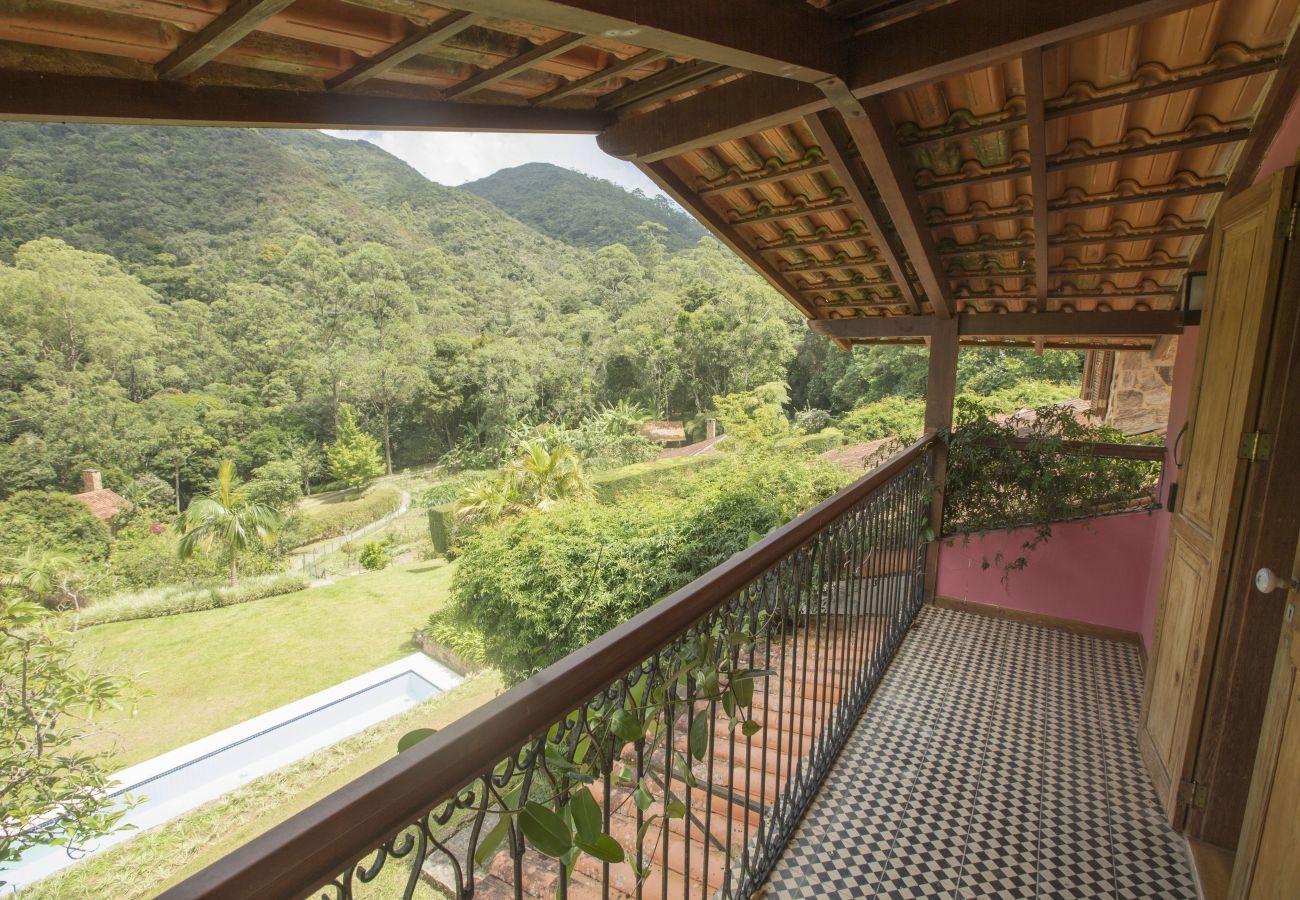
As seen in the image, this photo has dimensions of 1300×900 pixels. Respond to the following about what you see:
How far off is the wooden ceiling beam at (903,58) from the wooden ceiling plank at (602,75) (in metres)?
0.24

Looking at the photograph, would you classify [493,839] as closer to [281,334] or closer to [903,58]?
[903,58]

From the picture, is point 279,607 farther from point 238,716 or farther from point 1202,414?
point 1202,414

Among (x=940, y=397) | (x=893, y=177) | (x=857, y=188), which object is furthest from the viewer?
(x=940, y=397)

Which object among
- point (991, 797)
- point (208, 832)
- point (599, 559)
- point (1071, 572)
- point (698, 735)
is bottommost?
point (208, 832)

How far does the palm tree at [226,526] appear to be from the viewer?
1572cm

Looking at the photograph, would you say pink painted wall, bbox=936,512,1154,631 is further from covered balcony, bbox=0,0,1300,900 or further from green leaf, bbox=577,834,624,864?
green leaf, bbox=577,834,624,864

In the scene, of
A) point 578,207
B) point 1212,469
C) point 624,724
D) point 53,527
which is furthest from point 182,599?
point 578,207

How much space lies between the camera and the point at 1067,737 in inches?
101

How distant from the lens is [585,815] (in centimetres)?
89

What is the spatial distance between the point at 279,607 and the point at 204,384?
52.0ft

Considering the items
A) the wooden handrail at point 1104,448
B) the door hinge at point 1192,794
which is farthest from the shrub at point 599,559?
the door hinge at point 1192,794

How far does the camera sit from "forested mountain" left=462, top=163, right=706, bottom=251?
4578 centimetres

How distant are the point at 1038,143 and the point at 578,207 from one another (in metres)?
49.9

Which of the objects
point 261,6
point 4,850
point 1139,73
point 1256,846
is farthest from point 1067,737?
point 4,850
